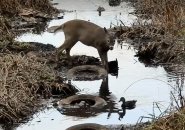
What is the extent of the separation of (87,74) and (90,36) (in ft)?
2.66

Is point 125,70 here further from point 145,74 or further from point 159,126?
point 159,126

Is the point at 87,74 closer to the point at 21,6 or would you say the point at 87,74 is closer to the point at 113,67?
the point at 113,67

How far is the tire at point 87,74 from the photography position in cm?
949

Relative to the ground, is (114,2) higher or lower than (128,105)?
higher

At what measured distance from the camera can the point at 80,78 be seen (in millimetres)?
9500

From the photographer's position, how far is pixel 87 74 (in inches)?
380

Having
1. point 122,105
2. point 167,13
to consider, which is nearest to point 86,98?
point 122,105

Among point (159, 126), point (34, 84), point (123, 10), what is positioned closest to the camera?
point (159, 126)

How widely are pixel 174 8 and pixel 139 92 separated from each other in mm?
3792

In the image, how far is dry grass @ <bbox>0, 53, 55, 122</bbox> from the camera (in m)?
7.70

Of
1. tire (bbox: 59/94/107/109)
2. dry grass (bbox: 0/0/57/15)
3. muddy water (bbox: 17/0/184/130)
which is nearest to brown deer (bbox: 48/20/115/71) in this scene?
muddy water (bbox: 17/0/184/130)

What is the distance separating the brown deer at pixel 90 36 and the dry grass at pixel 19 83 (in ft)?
2.88

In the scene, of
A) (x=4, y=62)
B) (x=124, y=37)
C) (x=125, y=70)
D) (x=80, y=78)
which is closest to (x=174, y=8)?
(x=124, y=37)

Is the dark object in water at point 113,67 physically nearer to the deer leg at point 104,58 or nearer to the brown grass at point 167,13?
the deer leg at point 104,58
